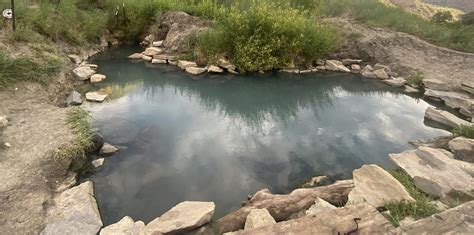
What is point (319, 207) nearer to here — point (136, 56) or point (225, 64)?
point (225, 64)

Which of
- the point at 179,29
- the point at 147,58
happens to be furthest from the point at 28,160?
the point at 179,29

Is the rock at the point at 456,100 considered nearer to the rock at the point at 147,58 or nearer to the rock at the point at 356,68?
the rock at the point at 356,68

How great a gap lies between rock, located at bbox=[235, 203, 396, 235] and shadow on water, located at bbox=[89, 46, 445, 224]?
5.35ft

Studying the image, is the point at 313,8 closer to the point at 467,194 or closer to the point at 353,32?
the point at 353,32

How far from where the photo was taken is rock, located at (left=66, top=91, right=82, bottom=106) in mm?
7988

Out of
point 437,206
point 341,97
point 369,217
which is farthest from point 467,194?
point 341,97

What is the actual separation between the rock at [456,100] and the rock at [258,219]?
7.35 metres

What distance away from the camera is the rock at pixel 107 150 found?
619 cm

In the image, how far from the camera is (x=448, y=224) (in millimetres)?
3299

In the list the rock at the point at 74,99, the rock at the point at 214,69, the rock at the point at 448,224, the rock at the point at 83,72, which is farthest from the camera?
the rock at the point at 214,69

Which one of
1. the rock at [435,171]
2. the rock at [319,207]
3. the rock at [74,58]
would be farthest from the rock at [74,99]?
the rock at [435,171]

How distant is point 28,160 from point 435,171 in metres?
6.06

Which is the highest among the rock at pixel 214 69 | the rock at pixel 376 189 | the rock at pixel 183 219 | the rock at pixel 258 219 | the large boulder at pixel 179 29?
the large boulder at pixel 179 29

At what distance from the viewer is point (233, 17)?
10930mm
